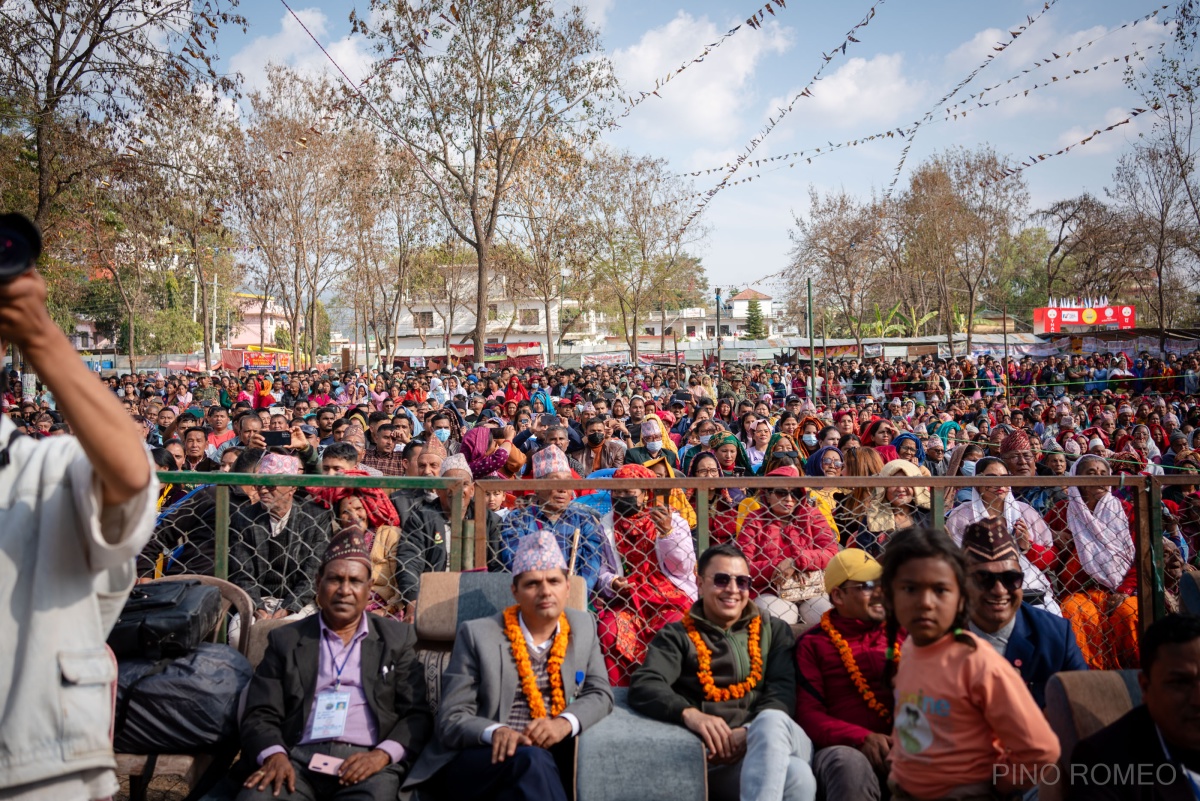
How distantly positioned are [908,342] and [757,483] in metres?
43.2

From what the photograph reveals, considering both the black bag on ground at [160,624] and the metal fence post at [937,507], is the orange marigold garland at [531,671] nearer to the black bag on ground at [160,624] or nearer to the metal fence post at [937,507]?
the black bag on ground at [160,624]

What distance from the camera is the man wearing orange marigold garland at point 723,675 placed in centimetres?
349

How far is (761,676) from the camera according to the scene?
147 inches

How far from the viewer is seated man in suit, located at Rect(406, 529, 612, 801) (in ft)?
11.0

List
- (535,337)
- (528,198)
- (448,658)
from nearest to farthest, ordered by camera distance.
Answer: (448,658), (528,198), (535,337)

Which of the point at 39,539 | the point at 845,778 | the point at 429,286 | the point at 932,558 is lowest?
the point at 845,778

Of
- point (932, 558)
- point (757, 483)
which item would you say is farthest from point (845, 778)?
point (757, 483)

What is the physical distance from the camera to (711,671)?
3.71 meters

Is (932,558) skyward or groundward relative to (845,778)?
skyward

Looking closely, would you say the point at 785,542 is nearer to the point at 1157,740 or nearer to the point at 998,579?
the point at 998,579

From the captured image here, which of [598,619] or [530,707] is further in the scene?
[598,619]

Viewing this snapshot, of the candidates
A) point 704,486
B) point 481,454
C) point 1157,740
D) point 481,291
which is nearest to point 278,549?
point 704,486

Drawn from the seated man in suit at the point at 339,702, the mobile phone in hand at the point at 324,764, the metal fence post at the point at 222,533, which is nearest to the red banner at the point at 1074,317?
the metal fence post at the point at 222,533

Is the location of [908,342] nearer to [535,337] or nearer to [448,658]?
[535,337]
